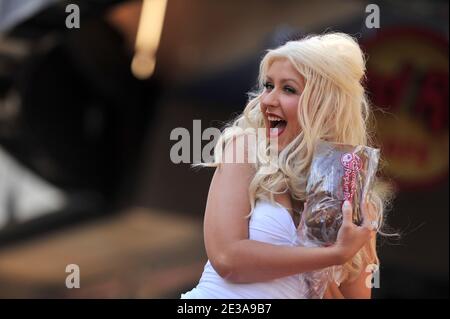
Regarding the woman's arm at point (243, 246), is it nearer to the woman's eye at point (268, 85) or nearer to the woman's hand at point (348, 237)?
the woman's hand at point (348, 237)

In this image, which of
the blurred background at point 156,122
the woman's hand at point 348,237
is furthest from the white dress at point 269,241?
the blurred background at point 156,122

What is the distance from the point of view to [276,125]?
8.68ft

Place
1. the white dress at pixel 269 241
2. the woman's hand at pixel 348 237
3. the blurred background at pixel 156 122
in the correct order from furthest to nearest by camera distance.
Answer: the blurred background at pixel 156 122, the white dress at pixel 269 241, the woman's hand at pixel 348 237

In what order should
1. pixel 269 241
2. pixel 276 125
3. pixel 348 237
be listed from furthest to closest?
pixel 276 125 < pixel 269 241 < pixel 348 237

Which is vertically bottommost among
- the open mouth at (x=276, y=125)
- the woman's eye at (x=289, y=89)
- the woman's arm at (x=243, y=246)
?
the woman's arm at (x=243, y=246)

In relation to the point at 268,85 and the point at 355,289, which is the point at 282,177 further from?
the point at 355,289

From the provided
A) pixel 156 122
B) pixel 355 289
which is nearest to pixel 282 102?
pixel 355 289

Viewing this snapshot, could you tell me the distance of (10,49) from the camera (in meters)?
12.4

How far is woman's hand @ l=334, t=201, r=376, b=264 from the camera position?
243 cm

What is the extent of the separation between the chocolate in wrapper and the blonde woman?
0.04m

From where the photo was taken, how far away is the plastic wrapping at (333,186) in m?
2.47

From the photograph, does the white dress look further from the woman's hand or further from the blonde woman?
the woman's hand

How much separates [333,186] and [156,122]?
33.2 ft
